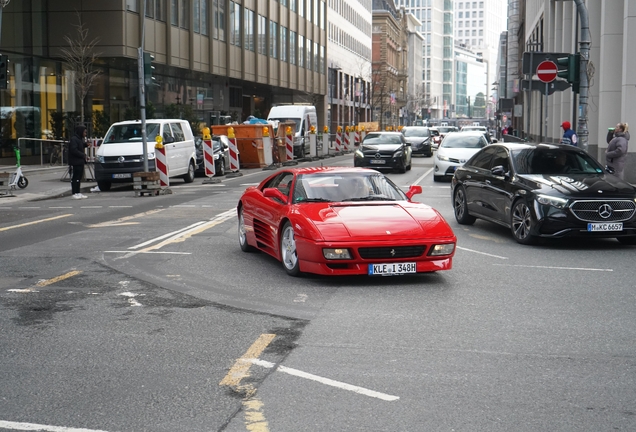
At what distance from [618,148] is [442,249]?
1357 cm

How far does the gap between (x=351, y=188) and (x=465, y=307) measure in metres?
2.91

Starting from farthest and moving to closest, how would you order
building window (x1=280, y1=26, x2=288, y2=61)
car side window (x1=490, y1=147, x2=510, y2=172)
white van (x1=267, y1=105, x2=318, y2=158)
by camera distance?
building window (x1=280, y1=26, x2=288, y2=61) < white van (x1=267, y1=105, x2=318, y2=158) < car side window (x1=490, y1=147, x2=510, y2=172)

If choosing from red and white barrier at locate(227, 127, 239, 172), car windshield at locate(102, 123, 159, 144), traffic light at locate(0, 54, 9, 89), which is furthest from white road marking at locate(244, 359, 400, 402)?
red and white barrier at locate(227, 127, 239, 172)

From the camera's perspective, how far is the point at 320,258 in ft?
32.1

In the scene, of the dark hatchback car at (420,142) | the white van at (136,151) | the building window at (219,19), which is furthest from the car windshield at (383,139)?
the building window at (219,19)

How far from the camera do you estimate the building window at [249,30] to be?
5748cm

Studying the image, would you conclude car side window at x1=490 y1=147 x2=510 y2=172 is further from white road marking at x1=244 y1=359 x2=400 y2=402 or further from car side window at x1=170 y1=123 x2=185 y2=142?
car side window at x1=170 y1=123 x2=185 y2=142

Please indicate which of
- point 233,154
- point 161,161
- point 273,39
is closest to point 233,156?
point 233,154

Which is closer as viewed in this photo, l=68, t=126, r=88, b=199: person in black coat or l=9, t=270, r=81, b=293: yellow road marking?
l=9, t=270, r=81, b=293: yellow road marking

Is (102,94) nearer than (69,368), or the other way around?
(69,368)

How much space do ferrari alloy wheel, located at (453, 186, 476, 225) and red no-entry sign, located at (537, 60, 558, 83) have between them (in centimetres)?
608

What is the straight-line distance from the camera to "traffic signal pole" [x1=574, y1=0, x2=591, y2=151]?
19170 mm

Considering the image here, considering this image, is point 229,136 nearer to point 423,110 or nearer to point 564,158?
point 564,158

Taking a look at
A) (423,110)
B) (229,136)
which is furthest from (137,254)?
(423,110)
